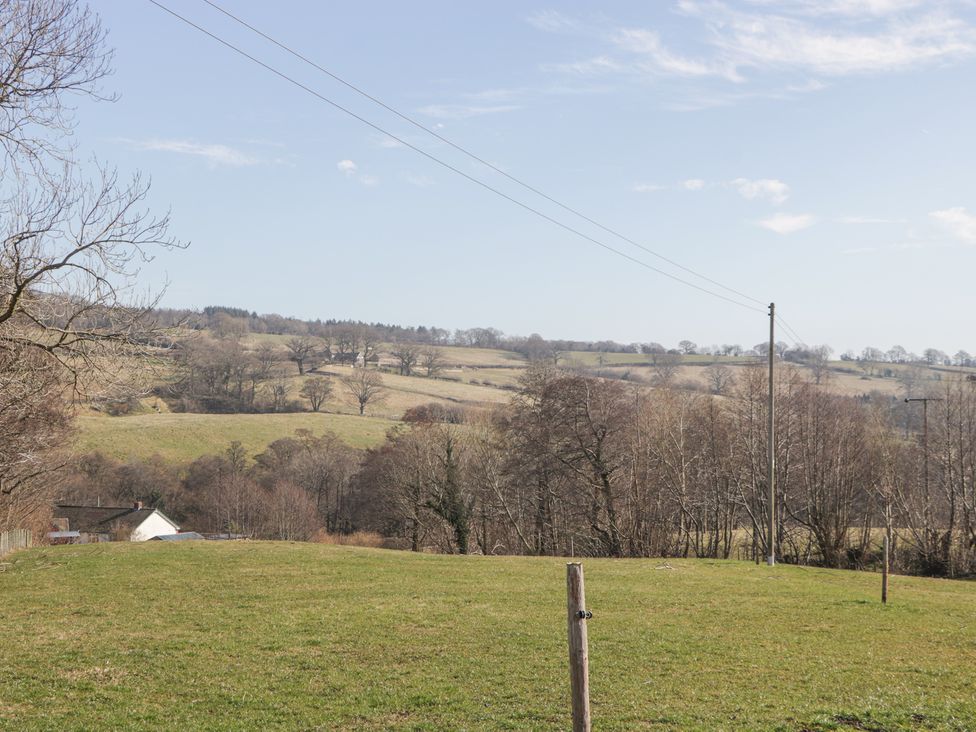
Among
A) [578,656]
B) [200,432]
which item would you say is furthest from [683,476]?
[200,432]

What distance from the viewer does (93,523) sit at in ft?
261

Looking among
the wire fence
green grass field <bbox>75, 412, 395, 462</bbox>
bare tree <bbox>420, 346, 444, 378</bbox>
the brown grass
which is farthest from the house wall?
bare tree <bbox>420, 346, 444, 378</bbox>

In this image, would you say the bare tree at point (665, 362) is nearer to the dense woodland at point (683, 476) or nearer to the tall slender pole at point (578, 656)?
the dense woodland at point (683, 476)

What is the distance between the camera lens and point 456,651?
1585cm

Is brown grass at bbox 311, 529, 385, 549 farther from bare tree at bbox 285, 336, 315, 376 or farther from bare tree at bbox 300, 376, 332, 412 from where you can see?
bare tree at bbox 285, 336, 315, 376

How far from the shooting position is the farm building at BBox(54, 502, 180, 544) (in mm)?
73938

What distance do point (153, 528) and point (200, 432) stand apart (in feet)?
78.4

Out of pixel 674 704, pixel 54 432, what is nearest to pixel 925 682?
pixel 674 704

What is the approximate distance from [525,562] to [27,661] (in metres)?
20.6

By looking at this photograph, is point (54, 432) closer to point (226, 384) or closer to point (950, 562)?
point (950, 562)

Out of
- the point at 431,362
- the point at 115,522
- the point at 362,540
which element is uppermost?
the point at 431,362

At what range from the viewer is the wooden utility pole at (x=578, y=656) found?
307 inches

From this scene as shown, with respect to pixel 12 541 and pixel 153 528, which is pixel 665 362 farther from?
pixel 12 541

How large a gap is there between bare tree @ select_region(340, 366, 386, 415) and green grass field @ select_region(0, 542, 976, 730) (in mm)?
95242
